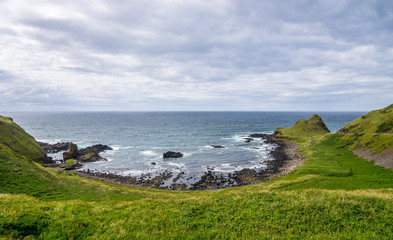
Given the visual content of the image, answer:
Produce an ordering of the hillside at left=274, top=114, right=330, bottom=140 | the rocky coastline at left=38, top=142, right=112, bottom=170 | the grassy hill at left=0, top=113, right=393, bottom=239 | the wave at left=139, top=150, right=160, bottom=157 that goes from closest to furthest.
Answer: the grassy hill at left=0, top=113, right=393, bottom=239 → the rocky coastline at left=38, top=142, right=112, bottom=170 → the wave at left=139, top=150, right=160, bottom=157 → the hillside at left=274, top=114, right=330, bottom=140

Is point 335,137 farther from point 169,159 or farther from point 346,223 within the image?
point 346,223

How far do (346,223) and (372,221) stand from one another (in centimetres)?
251

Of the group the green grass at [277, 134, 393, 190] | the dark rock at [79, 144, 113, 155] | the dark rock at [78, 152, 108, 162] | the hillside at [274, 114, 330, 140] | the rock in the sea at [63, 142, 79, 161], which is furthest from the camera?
the hillside at [274, 114, 330, 140]

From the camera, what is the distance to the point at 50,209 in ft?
54.2

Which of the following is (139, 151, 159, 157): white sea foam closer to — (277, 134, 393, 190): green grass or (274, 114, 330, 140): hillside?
(277, 134, 393, 190): green grass

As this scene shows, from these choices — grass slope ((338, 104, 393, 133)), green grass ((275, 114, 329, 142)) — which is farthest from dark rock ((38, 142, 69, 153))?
grass slope ((338, 104, 393, 133))

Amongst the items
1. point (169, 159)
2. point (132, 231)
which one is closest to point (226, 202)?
point (132, 231)

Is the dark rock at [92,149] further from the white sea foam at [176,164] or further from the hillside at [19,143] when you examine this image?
the white sea foam at [176,164]

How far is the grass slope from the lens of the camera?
92625mm

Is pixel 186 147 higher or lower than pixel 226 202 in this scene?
lower

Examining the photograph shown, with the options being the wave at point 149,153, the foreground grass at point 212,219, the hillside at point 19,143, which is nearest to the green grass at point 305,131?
the wave at point 149,153

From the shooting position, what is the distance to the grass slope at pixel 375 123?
3647 inches

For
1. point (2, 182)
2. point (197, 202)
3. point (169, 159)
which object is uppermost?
point (197, 202)

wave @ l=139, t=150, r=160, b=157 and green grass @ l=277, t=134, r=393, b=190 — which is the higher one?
green grass @ l=277, t=134, r=393, b=190
